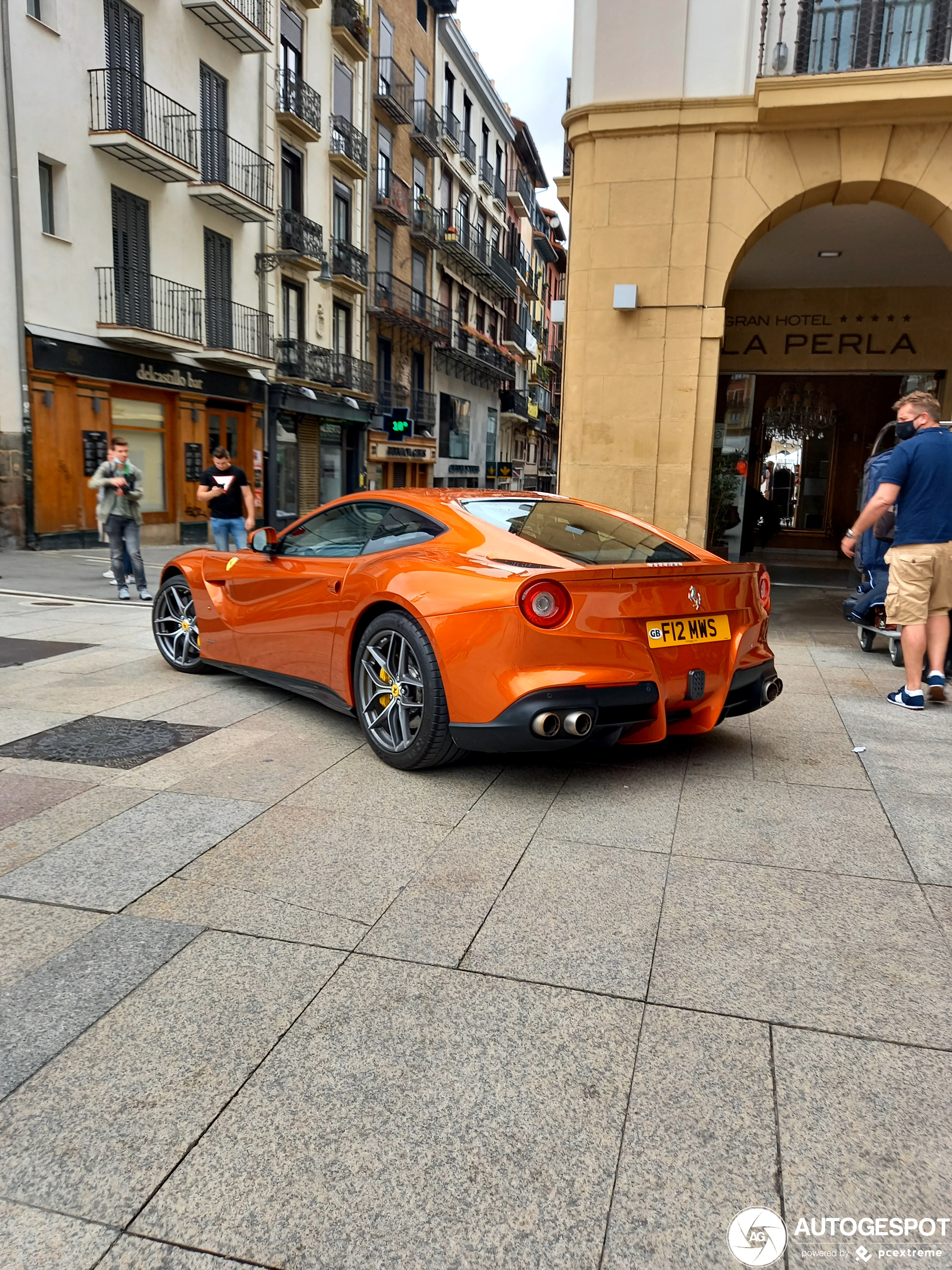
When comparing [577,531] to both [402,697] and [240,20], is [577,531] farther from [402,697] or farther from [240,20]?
[240,20]

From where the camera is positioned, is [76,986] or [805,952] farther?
[805,952]

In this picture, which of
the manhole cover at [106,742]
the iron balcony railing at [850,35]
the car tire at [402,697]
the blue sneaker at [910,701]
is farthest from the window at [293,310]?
the car tire at [402,697]

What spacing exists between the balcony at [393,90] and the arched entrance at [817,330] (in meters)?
21.7

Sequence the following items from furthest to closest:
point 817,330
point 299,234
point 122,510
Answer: point 299,234
point 817,330
point 122,510

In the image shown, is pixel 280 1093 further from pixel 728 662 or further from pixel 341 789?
pixel 728 662

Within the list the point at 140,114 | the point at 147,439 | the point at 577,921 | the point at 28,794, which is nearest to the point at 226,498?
the point at 28,794

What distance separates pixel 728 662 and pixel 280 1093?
2897 mm

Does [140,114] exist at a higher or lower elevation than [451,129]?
lower

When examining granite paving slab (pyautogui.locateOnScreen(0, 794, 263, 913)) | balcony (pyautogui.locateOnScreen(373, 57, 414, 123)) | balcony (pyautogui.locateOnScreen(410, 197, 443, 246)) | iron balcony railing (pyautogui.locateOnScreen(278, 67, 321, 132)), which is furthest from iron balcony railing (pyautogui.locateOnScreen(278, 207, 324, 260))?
granite paving slab (pyautogui.locateOnScreen(0, 794, 263, 913))

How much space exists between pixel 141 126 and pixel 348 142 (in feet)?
39.7

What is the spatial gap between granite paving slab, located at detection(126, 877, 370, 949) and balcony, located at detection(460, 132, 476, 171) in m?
43.4

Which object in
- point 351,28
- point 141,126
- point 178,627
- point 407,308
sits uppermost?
point 351,28

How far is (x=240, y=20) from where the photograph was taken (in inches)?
833

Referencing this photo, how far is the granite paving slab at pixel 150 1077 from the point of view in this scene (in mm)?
1836
